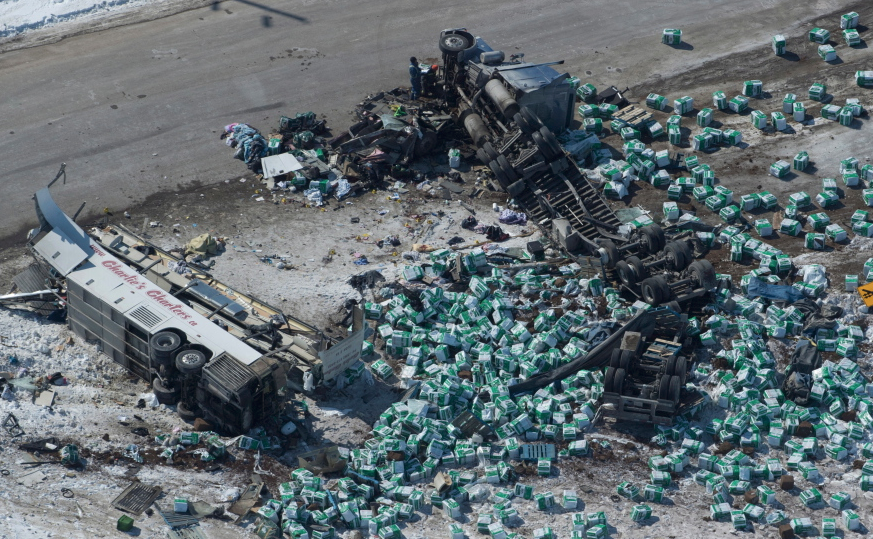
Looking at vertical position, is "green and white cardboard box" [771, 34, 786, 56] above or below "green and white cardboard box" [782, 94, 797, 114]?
above

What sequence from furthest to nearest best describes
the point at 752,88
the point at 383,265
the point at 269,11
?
the point at 269,11 → the point at 752,88 → the point at 383,265

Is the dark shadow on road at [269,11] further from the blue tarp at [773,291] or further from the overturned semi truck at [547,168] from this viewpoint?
the blue tarp at [773,291]

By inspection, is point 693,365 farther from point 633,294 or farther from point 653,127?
point 653,127

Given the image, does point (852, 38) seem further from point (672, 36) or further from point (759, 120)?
point (759, 120)

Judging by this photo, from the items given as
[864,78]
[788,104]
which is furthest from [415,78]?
[864,78]

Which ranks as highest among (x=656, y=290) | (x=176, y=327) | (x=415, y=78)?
(x=415, y=78)

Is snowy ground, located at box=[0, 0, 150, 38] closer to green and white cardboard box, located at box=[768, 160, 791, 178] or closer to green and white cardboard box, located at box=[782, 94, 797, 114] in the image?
green and white cardboard box, located at box=[782, 94, 797, 114]

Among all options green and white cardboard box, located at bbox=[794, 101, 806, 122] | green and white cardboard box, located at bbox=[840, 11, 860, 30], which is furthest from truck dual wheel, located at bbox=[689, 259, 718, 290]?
green and white cardboard box, located at bbox=[840, 11, 860, 30]
